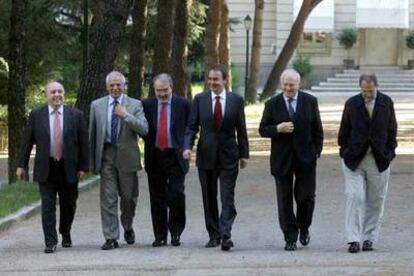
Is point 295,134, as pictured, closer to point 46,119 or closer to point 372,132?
point 372,132

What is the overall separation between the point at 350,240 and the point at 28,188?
6954mm

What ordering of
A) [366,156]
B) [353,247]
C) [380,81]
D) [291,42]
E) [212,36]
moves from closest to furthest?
1. [353,247]
2. [366,156]
3. [212,36]
4. [291,42]
5. [380,81]

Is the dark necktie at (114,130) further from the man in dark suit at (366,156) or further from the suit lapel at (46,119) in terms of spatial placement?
the man in dark suit at (366,156)

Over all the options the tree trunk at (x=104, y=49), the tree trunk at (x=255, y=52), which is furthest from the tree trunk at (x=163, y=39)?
the tree trunk at (x=255, y=52)

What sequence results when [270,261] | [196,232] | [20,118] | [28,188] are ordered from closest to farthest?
[270,261] → [196,232] → [28,188] → [20,118]

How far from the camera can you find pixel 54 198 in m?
11.0

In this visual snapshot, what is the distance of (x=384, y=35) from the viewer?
59.6 meters

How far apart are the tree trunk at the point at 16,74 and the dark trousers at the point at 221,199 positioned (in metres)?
6.66

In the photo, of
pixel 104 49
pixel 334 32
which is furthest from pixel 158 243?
pixel 334 32

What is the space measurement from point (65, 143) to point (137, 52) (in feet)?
50.8

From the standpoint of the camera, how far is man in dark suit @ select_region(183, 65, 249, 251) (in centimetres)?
1076

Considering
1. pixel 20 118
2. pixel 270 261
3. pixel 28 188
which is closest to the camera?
pixel 270 261

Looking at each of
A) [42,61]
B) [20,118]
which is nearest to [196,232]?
[20,118]

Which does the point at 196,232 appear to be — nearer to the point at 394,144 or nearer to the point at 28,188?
the point at 394,144
